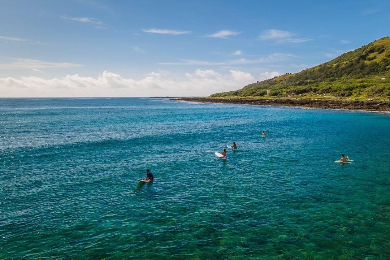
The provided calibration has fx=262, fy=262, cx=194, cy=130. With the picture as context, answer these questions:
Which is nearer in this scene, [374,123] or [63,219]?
[63,219]

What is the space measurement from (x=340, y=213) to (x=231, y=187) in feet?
38.9

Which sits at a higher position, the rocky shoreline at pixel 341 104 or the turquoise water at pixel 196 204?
the rocky shoreline at pixel 341 104

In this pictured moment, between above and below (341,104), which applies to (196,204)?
below

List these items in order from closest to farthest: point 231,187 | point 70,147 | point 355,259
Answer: point 355,259, point 231,187, point 70,147

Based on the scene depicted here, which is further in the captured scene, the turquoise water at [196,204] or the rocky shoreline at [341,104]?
the rocky shoreline at [341,104]

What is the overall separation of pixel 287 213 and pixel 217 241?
8433 mm

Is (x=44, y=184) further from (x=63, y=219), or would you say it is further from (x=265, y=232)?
(x=265, y=232)

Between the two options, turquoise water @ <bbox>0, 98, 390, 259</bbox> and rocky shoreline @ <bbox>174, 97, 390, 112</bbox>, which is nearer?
turquoise water @ <bbox>0, 98, 390, 259</bbox>

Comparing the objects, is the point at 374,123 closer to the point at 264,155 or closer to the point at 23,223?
the point at 264,155

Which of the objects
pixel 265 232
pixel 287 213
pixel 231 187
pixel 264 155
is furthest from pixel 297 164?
pixel 265 232

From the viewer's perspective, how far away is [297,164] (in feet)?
136

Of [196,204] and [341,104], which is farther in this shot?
[341,104]

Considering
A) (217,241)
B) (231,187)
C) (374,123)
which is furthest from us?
(374,123)

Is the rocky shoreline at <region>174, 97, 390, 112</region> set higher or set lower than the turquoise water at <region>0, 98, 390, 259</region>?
higher
